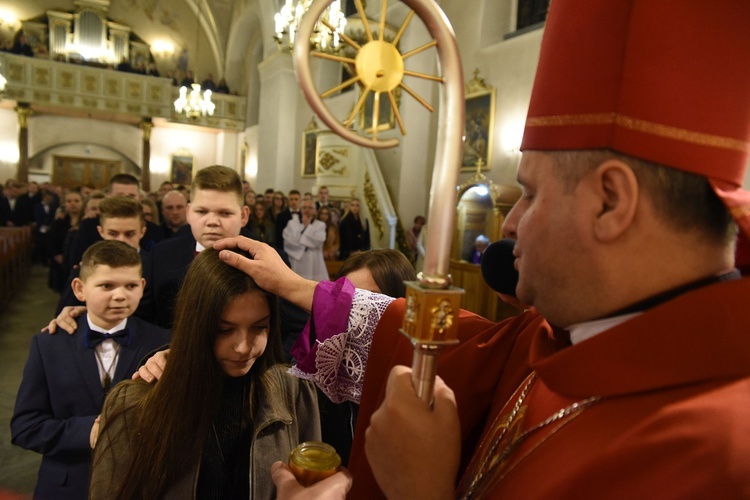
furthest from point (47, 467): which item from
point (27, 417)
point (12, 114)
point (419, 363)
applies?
point (12, 114)

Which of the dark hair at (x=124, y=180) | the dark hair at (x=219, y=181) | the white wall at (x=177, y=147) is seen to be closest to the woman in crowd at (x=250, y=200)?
the dark hair at (x=124, y=180)

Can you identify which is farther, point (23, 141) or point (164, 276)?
point (23, 141)

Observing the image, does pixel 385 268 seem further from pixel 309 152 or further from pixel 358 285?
pixel 309 152

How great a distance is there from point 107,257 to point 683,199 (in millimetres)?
2243

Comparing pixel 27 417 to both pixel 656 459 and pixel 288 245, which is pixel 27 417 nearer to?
pixel 656 459

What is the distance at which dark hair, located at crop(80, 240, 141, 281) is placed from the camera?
2258 millimetres

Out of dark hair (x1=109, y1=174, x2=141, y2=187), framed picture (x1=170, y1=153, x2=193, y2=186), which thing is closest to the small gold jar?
dark hair (x1=109, y1=174, x2=141, y2=187)

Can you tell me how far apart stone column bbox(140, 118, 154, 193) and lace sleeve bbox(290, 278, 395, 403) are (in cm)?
1982

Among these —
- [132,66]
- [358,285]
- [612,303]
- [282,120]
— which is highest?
[132,66]

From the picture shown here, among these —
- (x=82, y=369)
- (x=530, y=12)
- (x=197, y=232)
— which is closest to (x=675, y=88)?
(x=82, y=369)

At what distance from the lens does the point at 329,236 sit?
7.95m

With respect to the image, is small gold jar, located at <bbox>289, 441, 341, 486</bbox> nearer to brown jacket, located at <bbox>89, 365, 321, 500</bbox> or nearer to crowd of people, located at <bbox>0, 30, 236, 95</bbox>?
brown jacket, located at <bbox>89, 365, 321, 500</bbox>

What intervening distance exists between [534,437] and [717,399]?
0.92ft

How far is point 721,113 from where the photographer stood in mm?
693
